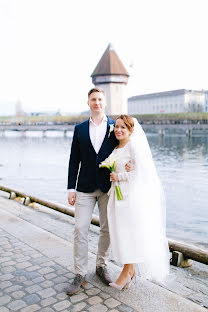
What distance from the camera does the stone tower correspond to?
54250 millimetres

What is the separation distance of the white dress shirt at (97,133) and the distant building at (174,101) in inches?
4141

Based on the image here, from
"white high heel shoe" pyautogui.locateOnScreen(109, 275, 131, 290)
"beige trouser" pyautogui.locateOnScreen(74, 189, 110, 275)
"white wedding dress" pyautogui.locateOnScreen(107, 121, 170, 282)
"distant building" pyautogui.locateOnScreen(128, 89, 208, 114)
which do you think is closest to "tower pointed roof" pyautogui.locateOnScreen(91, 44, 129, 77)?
"beige trouser" pyautogui.locateOnScreen(74, 189, 110, 275)

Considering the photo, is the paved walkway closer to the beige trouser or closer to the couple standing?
the couple standing

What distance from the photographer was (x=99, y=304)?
2895 mm

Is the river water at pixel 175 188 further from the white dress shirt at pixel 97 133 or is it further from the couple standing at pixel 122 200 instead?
the white dress shirt at pixel 97 133

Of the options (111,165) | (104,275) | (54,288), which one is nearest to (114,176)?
(111,165)

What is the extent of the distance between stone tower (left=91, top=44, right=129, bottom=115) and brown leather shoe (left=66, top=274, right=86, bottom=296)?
5139cm

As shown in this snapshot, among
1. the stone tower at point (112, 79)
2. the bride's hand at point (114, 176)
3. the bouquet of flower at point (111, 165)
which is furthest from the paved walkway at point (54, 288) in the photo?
the stone tower at point (112, 79)

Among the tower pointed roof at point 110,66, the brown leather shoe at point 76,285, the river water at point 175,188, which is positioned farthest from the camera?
the tower pointed roof at point 110,66

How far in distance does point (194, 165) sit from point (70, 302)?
17.2 m

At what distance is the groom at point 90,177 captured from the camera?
324 cm

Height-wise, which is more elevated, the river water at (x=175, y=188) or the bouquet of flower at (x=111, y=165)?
the bouquet of flower at (x=111, y=165)

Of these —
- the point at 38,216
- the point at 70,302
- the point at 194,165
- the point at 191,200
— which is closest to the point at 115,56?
the point at 194,165

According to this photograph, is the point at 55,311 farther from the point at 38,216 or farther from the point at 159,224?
the point at 38,216
